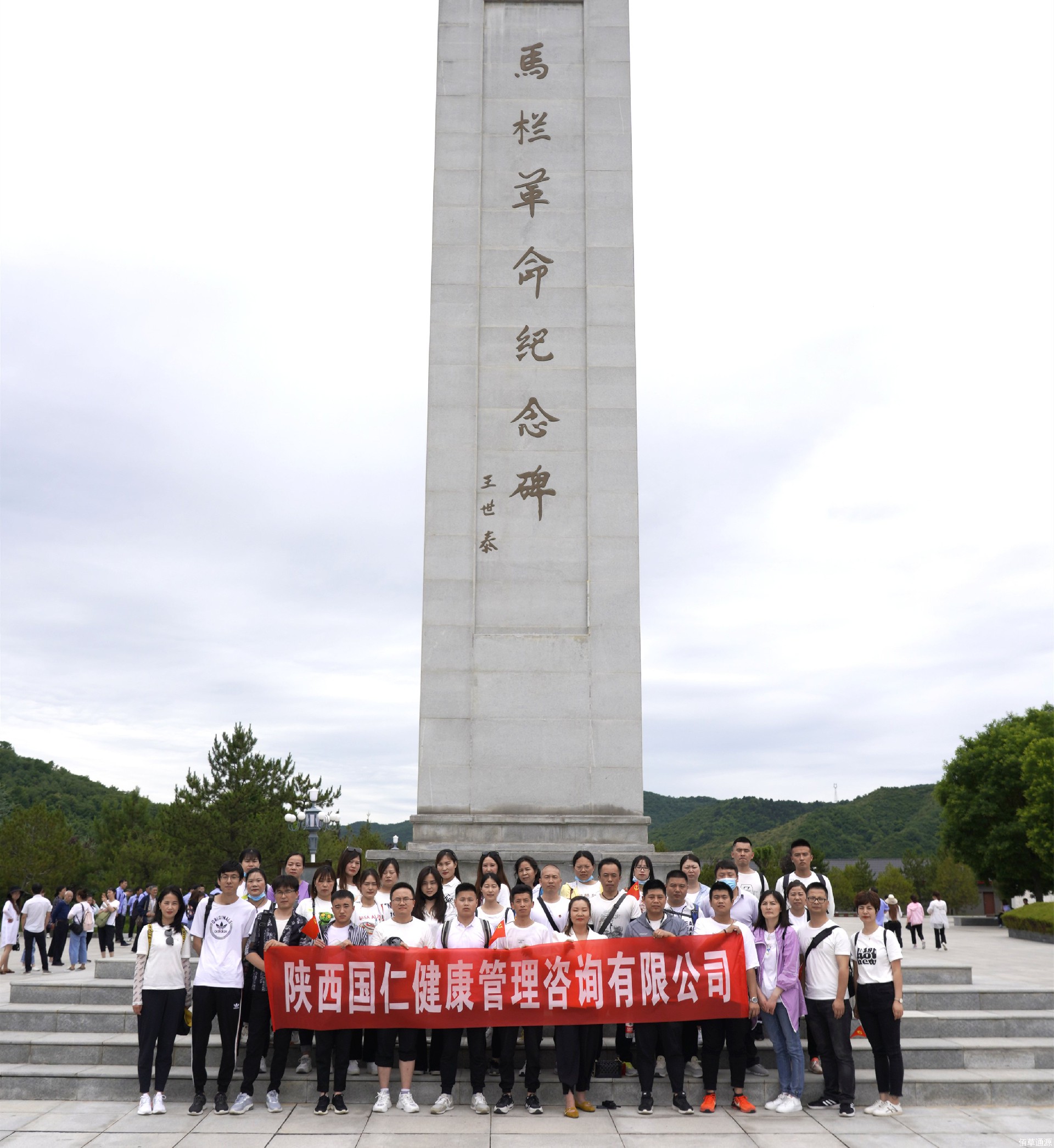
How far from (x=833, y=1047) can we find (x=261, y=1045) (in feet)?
14.3

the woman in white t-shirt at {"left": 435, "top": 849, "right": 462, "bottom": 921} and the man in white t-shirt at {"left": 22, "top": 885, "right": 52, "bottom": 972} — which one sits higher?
the woman in white t-shirt at {"left": 435, "top": 849, "right": 462, "bottom": 921}

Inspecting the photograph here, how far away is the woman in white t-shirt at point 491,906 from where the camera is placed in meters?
7.55

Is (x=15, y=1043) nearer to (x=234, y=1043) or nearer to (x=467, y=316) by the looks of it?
(x=234, y=1043)

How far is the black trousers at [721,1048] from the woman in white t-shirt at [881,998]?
92 centimetres

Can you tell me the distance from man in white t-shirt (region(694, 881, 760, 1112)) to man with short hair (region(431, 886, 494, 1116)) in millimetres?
1669

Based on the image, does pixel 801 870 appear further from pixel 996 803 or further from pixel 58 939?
pixel 996 803

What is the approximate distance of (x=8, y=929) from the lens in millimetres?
16328

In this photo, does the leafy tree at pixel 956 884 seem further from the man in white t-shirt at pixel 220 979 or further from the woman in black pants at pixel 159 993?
the woman in black pants at pixel 159 993

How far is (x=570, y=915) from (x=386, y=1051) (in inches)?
68.1

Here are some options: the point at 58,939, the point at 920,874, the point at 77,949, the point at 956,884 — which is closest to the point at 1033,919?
the point at 956,884

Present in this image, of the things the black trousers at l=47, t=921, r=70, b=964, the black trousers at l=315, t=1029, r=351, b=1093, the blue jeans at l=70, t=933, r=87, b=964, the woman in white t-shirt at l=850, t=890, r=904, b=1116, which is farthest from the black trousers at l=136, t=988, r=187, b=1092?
the blue jeans at l=70, t=933, r=87, b=964

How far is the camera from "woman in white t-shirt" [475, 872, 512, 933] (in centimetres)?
755

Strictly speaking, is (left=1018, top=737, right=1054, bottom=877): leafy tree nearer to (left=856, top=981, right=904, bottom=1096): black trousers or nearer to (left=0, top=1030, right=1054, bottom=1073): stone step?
(left=0, top=1030, right=1054, bottom=1073): stone step

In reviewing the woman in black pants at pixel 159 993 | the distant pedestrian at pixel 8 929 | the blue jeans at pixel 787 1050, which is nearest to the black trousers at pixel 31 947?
the distant pedestrian at pixel 8 929
